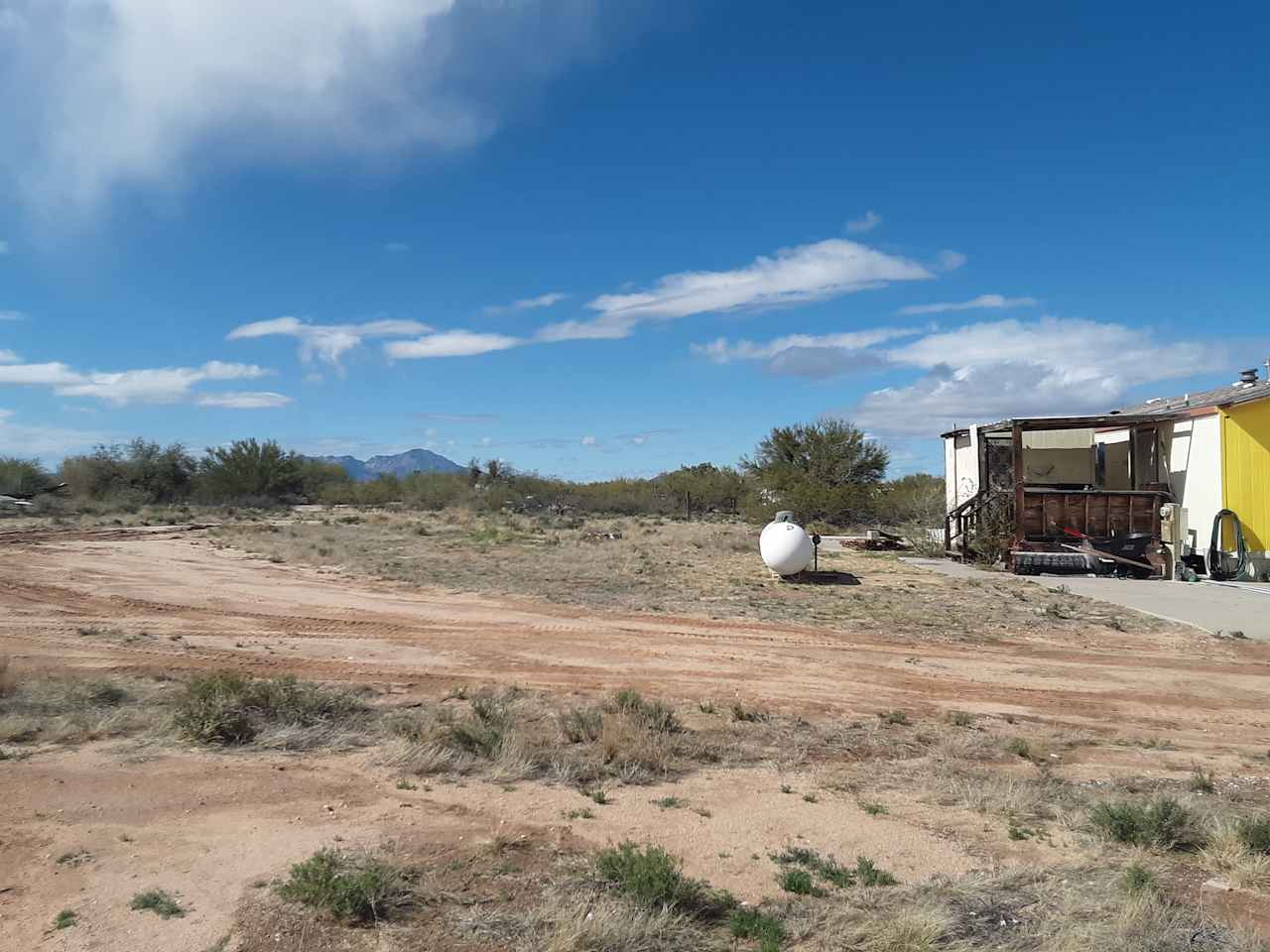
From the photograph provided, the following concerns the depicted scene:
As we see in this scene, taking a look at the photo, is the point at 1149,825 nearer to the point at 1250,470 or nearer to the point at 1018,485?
the point at 1250,470

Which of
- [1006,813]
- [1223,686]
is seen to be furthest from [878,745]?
[1223,686]

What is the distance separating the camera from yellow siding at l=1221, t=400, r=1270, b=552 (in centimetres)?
1842

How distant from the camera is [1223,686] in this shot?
10156 millimetres

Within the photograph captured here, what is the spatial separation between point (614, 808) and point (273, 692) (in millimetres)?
3707

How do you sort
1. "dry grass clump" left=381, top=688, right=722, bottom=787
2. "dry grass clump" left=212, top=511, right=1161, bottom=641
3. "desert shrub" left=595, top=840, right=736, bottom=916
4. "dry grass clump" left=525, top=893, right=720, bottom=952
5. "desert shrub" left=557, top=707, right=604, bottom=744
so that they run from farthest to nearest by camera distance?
"dry grass clump" left=212, top=511, right=1161, bottom=641
"desert shrub" left=557, top=707, right=604, bottom=744
"dry grass clump" left=381, top=688, right=722, bottom=787
"desert shrub" left=595, top=840, right=736, bottom=916
"dry grass clump" left=525, top=893, right=720, bottom=952

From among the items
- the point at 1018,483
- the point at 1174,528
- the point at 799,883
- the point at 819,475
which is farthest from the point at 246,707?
the point at 819,475

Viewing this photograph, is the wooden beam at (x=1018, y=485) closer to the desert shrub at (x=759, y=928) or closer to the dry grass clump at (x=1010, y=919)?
the dry grass clump at (x=1010, y=919)

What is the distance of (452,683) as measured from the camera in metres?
9.80

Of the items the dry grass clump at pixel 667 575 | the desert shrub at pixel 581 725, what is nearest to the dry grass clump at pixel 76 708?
the desert shrub at pixel 581 725

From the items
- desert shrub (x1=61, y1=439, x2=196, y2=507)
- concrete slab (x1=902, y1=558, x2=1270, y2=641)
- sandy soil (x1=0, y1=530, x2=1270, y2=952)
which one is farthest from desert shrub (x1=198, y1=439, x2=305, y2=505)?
concrete slab (x1=902, y1=558, x2=1270, y2=641)

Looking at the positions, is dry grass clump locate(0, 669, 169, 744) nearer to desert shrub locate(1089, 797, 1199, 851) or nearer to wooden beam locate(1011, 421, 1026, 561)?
desert shrub locate(1089, 797, 1199, 851)

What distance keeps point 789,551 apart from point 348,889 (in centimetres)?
1504

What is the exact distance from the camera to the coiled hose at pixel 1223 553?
18672 millimetres

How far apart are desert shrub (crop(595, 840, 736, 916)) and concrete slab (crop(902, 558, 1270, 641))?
1165 centimetres
